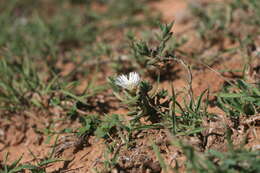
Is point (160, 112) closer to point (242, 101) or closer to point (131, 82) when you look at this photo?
point (131, 82)

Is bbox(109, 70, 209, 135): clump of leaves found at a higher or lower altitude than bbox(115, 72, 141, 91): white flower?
lower

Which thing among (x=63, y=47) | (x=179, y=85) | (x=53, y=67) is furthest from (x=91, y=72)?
(x=179, y=85)

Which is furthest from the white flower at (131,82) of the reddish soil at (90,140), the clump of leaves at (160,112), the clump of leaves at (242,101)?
the clump of leaves at (242,101)

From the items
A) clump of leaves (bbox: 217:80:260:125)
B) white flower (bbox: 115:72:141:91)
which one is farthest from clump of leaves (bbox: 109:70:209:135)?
clump of leaves (bbox: 217:80:260:125)

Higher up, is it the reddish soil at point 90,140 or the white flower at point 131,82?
the white flower at point 131,82

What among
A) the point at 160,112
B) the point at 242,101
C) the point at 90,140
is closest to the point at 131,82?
the point at 160,112

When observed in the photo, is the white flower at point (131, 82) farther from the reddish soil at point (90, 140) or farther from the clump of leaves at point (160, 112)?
the reddish soil at point (90, 140)

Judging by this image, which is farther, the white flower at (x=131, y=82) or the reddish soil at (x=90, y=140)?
the white flower at (x=131, y=82)

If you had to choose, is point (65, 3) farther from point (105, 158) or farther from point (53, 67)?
point (105, 158)

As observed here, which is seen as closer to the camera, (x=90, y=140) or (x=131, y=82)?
(x=131, y=82)

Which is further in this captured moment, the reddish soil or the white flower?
the white flower

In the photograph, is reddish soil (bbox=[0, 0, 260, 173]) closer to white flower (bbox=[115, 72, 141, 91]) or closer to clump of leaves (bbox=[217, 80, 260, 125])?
clump of leaves (bbox=[217, 80, 260, 125])
